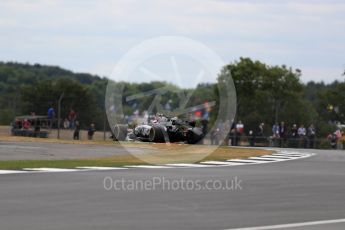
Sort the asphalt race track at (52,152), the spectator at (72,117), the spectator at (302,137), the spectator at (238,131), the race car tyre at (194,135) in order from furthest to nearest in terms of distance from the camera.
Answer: the spectator at (302,137), the spectator at (238,131), the spectator at (72,117), the asphalt race track at (52,152), the race car tyre at (194,135)

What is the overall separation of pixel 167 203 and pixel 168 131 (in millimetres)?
10767

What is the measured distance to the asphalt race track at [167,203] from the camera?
10508 millimetres

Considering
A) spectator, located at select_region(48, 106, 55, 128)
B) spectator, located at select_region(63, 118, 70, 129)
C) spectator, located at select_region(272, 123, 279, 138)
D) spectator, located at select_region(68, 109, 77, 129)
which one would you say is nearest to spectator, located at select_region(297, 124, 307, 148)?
spectator, located at select_region(272, 123, 279, 138)

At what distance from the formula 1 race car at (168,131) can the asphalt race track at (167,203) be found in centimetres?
424

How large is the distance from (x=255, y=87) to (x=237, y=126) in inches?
801

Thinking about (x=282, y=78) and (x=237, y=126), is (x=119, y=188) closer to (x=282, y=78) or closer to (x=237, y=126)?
(x=237, y=126)

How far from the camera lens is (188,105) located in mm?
23344

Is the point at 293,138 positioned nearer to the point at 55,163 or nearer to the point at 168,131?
the point at 168,131

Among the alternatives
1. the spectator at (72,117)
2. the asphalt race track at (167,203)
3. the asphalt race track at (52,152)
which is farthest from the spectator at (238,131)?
the asphalt race track at (167,203)

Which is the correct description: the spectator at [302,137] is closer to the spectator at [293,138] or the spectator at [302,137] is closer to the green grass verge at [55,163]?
the spectator at [293,138]

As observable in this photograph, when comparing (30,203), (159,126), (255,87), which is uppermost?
(255,87)

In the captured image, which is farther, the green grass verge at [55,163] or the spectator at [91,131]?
the spectator at [91,131]

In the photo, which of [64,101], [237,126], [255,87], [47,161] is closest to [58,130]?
[64,101]

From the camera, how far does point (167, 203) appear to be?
1282 centimetres
